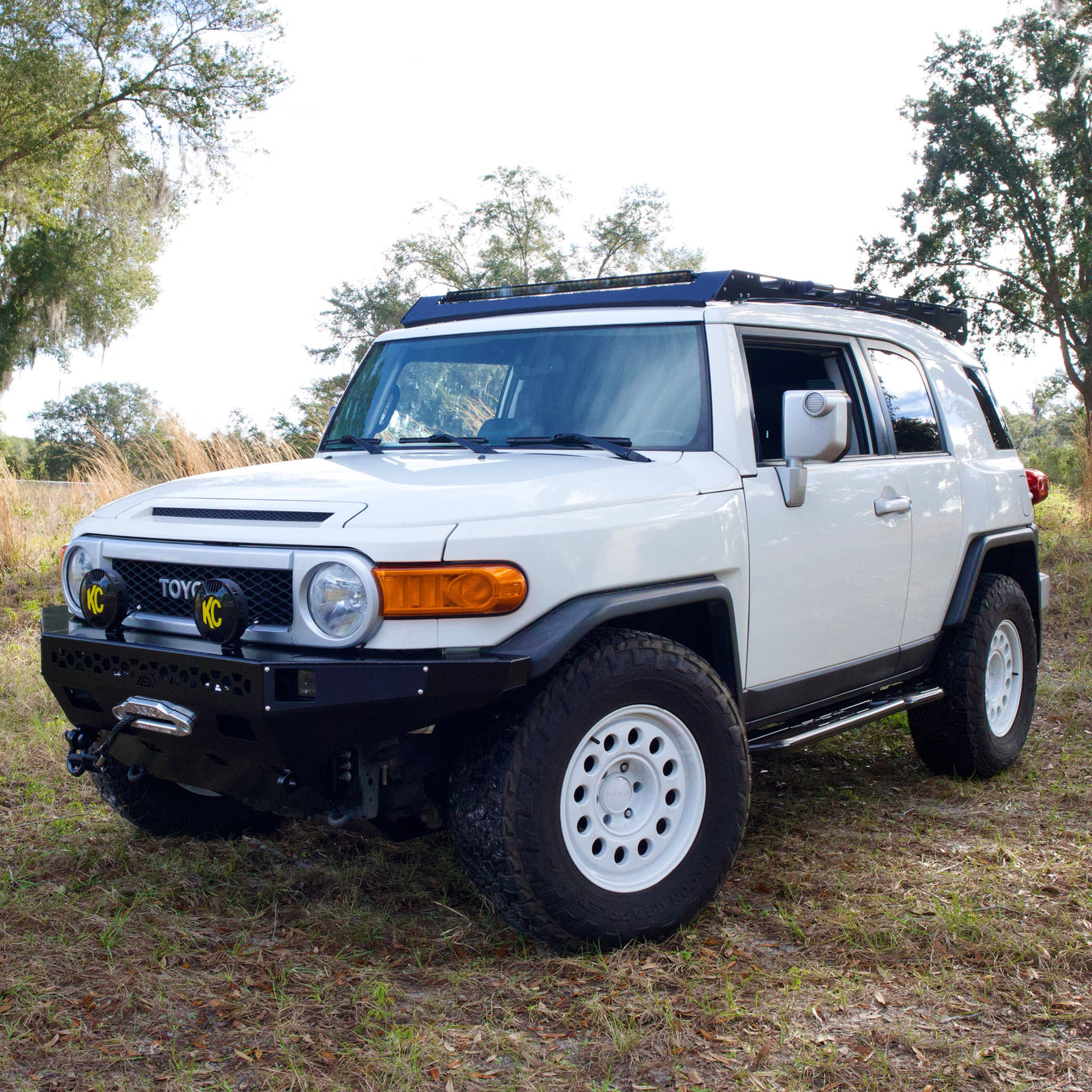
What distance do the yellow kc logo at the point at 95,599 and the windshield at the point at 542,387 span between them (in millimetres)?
1342

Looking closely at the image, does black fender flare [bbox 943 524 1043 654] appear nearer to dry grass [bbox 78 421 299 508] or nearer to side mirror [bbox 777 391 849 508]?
side mirror [bbox 777 391 849 508]

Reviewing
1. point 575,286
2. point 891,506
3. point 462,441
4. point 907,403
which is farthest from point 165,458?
point 891,506

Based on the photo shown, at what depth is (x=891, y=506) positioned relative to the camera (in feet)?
14.0

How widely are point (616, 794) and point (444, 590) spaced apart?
89 centimetres

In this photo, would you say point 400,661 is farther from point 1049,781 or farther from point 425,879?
point 1049,781

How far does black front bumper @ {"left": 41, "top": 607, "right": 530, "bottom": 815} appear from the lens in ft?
9.03

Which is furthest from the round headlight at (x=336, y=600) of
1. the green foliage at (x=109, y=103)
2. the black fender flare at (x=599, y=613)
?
the green foliage at (x=109, y=103)

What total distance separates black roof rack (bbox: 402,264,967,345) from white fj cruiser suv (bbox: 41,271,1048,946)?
2cm

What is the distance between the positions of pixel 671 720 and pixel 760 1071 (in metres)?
1.01

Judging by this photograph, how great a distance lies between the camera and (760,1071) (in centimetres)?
261

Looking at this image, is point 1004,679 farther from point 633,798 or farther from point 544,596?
point 544,596

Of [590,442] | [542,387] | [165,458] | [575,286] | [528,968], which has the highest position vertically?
[575,286]

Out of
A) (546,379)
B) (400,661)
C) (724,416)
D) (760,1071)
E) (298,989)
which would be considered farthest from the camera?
(546,379)

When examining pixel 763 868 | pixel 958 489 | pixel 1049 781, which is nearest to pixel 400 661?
pixel 763 868
